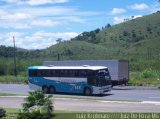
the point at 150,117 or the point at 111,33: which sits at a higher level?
the point at 111,33

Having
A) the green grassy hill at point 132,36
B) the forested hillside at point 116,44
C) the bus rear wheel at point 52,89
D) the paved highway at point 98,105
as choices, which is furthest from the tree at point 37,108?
the green grassy hill at point 132,36

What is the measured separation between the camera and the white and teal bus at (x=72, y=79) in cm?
4147

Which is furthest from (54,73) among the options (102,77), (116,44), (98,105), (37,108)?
(116,44)

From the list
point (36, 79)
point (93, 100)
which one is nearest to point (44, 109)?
point (93, 100)

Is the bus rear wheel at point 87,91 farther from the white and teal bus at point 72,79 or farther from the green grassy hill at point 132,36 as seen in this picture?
the green grassy hill at point 132,36

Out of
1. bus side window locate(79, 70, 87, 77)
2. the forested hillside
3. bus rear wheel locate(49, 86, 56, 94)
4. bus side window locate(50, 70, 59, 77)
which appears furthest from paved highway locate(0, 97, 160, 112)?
the forested hillside

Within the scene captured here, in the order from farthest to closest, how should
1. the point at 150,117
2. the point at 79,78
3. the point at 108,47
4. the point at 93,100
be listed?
the point at 108,47, the point at 79,78, the point at 93,100, the point at 150,117

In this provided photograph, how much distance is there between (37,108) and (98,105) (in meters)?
9.57

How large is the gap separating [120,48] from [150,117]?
113 metres

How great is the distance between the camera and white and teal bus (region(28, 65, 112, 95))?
4147 cm

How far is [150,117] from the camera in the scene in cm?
2228

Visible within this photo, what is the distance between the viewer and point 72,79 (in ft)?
143

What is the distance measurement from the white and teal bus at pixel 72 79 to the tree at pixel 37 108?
1582cm

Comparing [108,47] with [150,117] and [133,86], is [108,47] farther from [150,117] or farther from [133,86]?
[150,117]
